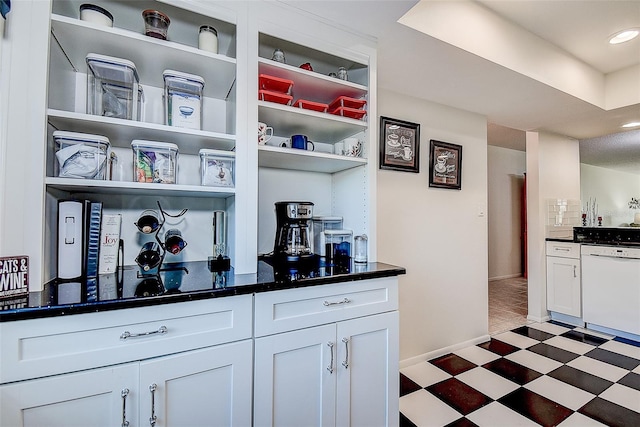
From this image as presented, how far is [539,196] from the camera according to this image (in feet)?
10.4

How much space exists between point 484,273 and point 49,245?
3.02 metres

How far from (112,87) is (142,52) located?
197 mm

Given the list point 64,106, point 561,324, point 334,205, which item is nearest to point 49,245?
point 64,106

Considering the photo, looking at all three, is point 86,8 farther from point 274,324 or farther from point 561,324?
point 561,324

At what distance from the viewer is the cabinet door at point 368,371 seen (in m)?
1.24

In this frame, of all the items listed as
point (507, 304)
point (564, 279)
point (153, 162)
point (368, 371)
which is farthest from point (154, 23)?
point (507, 304)

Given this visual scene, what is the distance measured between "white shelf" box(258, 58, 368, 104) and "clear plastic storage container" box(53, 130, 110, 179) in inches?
30.3

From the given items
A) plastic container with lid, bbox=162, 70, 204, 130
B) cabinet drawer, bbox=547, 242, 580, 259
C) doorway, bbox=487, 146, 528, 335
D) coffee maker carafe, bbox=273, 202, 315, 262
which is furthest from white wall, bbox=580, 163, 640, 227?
plastic container with lid, bbox=162, 70, 204, 130

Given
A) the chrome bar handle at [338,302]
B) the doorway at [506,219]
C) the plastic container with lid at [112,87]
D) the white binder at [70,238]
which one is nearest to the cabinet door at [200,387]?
the chrome bar handle at [338,302]

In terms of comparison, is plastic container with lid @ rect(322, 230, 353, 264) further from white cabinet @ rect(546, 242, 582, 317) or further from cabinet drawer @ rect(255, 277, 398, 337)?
white cabinet @ rect(546, 242, 582, 317)

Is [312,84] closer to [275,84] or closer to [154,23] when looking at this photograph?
[275,84]

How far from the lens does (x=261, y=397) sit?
107 centimetres

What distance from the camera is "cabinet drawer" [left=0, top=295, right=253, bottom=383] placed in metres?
0.79

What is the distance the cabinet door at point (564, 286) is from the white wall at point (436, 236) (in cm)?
113
